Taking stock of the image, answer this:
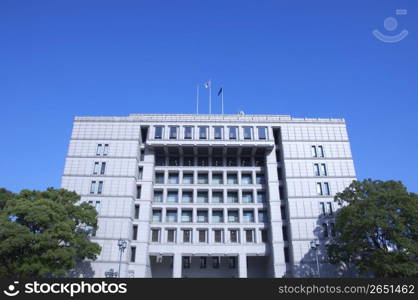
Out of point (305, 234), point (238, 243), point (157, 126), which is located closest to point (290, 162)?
point (305, 234)

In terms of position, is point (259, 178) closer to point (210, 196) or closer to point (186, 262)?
point (210, 196)

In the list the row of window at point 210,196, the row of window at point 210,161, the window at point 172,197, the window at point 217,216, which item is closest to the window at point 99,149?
the row of window at point 210,161

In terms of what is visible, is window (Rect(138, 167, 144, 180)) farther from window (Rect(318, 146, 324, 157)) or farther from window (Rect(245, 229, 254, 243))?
window (Rect(318, 146, 324, 157))

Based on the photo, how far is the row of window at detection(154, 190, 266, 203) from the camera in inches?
2028

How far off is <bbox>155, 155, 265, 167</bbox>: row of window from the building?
19 centimetres

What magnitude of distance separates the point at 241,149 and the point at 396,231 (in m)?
26.2

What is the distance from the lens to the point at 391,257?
3334 centimetres

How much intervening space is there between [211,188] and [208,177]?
220 centimetres

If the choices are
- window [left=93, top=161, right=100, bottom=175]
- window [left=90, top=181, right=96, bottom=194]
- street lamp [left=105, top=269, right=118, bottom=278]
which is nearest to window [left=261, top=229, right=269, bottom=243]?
street lamp [left=105, top=269, right=118, bottom=278]

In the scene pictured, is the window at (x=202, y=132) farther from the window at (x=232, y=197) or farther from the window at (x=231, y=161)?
the window at (x=232, y=197)

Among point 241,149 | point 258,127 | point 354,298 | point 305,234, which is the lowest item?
point 354,298

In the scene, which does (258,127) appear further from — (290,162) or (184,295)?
(184,295)

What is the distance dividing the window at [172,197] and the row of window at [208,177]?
6.31 feet

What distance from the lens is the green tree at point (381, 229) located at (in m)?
33.1
